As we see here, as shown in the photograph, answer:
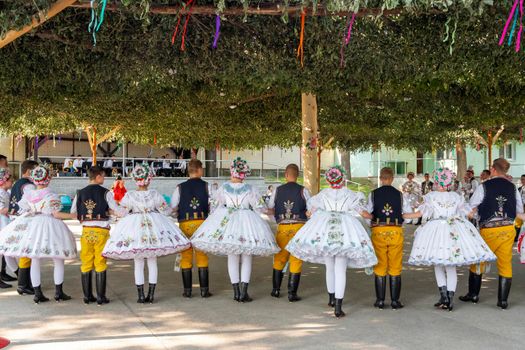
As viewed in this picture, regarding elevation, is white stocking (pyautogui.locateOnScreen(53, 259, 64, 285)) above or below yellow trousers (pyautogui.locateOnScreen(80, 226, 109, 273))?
below

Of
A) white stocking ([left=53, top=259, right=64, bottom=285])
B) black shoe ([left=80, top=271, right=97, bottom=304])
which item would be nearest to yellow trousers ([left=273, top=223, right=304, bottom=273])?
black shoe ([left=80, top=271, right=97, bottom=304])

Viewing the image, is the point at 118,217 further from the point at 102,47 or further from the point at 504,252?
the point at 504,252

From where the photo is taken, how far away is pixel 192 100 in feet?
33.5

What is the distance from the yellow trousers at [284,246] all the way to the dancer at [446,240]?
134 centimetres

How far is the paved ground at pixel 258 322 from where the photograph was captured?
15.5 ft

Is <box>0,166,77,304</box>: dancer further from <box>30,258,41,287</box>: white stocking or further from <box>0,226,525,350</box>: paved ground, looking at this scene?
<box>0,226,525,350</box>: paved ground

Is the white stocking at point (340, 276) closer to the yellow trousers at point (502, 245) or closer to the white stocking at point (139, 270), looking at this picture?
the yellow trousers at point (502, 245)

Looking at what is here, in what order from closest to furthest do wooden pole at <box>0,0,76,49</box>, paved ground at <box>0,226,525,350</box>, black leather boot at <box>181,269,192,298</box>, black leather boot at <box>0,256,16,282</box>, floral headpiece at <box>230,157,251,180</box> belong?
wooden pole at <box>0,0,76,49</box>
paved ground at <box>0,226,525,350</box>
floral headpiece at <box>230,157,251,180</box>
black leather boot at <box>181,269,192,298</box>
black leather boot at <box>0,256,16,282</box>

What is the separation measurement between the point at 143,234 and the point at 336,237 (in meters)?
2.21

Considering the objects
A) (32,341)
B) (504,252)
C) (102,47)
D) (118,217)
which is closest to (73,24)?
(102,47)

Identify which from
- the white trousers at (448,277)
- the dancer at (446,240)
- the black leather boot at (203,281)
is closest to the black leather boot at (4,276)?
the black leather boot at (203,281)

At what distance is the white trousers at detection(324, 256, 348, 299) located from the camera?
5656 millimetres

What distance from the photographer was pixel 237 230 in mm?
6172

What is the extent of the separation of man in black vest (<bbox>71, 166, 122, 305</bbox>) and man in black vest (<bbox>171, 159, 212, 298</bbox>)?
2.62 ft
